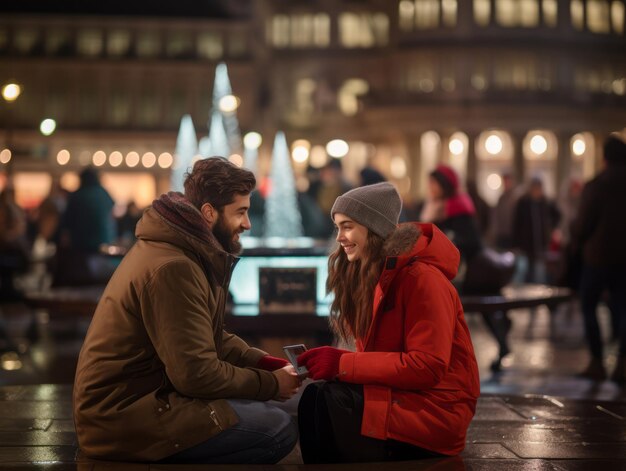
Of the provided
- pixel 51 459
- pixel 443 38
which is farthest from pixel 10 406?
pixel 443 38

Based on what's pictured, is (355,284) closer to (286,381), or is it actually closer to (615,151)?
(286,381)

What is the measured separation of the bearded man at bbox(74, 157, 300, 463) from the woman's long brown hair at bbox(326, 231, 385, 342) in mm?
430

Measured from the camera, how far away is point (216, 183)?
4934 millimetres

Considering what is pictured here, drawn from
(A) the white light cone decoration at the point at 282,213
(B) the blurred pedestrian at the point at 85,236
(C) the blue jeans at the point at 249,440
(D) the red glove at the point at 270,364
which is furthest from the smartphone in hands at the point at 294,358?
(A) the white light cone decoration at the point at 282,213

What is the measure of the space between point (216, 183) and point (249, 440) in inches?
43.1

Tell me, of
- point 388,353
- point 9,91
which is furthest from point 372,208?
point 9,91

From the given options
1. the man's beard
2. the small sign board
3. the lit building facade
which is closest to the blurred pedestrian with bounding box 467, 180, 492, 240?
the small sign board

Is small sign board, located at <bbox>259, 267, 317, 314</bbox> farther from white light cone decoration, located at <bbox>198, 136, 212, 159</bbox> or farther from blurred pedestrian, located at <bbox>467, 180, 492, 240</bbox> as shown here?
white light cone decoration, located at <bbox>198, 136, 212, 159</bbox>

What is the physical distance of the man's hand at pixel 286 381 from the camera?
505 centimetres

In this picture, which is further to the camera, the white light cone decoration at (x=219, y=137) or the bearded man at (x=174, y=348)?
the white light cone decoration at (x=219, y=137)

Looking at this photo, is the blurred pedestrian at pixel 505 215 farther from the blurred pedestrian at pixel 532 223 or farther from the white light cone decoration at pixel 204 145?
the white light cone decoration at pixel 204 145

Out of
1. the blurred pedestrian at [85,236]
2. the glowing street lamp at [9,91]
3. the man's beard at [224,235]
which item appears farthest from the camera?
the glowing street lamp at [9,91]

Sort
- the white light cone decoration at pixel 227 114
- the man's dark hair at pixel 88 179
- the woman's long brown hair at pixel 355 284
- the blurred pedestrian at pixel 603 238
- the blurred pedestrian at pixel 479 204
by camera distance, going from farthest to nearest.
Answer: the white light cone decoration at pixel 227 114, the blurred pedestrian at pixel 479 204, the man's dark hair at pixel 88 179, the blurred pedestrian at pixel 603 238, the woman's long brown hair at pixel 355 284

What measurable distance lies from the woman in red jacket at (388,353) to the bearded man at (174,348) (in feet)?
1.03
